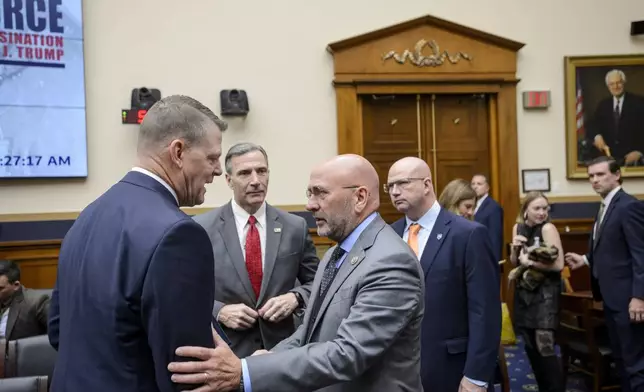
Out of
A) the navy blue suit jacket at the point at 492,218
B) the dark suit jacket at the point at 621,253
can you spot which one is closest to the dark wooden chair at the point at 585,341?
the dark suit jacket at the point at 621,253

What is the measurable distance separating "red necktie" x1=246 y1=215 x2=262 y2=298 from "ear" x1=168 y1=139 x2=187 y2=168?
1422 millimetres

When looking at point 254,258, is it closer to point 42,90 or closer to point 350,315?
point 350,315

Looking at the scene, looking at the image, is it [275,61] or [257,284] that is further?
[275,61]

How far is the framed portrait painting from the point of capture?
Result: 25.5 ft

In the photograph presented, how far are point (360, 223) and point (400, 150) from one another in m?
5.54

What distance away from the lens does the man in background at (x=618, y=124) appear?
25.6 feet

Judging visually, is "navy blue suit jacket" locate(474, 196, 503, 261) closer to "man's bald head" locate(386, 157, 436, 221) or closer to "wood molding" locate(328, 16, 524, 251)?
"wood molding" locate(328, 16, 524, 251)

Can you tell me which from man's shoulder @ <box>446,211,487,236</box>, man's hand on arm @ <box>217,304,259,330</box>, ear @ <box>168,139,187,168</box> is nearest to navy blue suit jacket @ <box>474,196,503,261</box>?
man's shoulder @ <box>446,211,487,236</box>

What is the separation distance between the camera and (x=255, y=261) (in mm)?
2955

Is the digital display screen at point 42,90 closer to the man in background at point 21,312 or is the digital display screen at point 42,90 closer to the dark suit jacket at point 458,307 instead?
the man in background at point 21,312

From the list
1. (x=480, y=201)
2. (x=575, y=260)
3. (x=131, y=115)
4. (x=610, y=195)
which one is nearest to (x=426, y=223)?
(x=610, y=195)

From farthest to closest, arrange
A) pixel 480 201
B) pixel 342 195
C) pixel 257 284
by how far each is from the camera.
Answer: pixel 480 201, pixel 257 284, pixel 342 195

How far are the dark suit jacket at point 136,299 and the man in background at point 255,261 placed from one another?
4.25ft

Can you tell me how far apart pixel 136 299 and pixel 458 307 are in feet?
5.83
